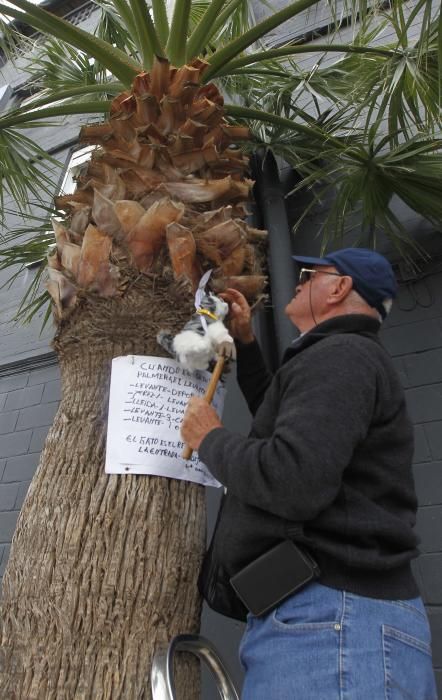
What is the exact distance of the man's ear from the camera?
192 centimetres

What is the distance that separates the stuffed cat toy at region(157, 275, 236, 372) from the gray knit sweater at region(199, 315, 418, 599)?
276 millimetres

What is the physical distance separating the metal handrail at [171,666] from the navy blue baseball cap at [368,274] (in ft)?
4.10

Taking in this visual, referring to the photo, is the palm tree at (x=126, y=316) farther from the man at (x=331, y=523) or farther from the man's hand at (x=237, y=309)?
the man at (x=331, y=523)

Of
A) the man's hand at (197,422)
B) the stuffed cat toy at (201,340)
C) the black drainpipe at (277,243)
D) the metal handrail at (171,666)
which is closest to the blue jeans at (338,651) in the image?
the metal handrail at (171,666)

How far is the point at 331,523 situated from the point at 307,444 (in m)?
0.23

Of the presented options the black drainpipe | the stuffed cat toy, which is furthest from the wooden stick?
the black drainpipe

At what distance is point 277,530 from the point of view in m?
1.40

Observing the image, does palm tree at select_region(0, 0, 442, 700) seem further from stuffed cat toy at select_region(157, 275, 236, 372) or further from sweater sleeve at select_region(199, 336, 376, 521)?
sweater sleeve at select_region(199, 336, 376, 521)

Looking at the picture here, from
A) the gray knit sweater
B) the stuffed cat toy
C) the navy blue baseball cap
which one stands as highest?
the navy blue baseball cap

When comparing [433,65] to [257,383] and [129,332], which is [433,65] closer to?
[257,383]

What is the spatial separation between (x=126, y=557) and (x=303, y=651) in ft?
1.78

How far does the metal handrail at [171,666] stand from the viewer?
133cm

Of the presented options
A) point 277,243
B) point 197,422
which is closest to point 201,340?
point 197,422

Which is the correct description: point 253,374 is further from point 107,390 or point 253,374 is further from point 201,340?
point 107,390
